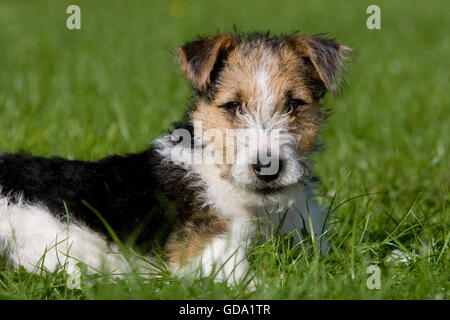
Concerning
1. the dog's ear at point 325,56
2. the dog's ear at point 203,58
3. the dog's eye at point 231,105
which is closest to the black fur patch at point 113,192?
the dog's eye at point 231,105

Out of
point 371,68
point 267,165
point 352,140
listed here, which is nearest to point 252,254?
point 267,165

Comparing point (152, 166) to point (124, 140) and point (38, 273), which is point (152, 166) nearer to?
point (38, 273)

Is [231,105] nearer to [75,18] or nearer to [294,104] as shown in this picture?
[294,104]

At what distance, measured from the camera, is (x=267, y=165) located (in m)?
4.09

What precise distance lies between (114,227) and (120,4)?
18.7 metres

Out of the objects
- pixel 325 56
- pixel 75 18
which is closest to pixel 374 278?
pixel 325 56

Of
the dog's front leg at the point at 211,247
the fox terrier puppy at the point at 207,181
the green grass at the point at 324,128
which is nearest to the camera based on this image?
the green grass at the point at 324,128

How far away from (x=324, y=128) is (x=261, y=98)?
78 cm

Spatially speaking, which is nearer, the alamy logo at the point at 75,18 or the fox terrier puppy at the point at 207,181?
the fox terrier puppy at the point at 207,181

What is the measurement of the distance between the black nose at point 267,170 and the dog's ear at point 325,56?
921mm

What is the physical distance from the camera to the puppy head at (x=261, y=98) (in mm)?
4180

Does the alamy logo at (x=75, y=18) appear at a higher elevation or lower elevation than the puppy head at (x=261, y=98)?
higher

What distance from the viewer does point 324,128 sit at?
4.95 metres

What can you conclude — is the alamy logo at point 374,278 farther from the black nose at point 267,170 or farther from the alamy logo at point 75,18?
the alamy logo at point 75,18
